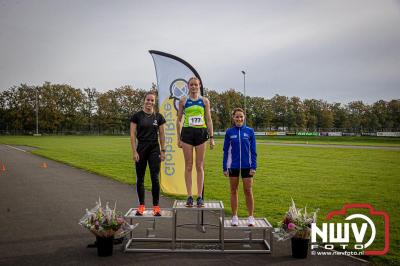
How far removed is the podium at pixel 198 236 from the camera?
5824 mm

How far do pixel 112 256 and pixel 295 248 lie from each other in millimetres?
2900

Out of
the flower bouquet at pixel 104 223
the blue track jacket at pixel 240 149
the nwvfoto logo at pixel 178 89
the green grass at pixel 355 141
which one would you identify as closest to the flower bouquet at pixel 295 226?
the blue track jacket at pixel 240 149

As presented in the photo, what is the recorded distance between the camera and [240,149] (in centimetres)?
628

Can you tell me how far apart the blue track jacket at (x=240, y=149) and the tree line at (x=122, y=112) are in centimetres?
10393

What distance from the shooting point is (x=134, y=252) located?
5.75 m

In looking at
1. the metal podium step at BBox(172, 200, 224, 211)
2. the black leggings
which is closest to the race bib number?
the black leggings

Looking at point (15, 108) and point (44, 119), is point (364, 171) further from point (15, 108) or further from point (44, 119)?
point (15, 108)

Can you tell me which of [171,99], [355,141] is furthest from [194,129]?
[355,141]

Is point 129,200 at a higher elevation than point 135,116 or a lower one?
lower

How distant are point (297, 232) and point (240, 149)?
1.70m

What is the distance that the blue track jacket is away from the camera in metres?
6.24

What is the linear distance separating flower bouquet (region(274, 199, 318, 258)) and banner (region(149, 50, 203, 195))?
13.1ft

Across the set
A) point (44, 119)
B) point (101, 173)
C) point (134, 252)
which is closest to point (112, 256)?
point (134, 252)

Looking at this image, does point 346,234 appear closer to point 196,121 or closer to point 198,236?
point 198,236
